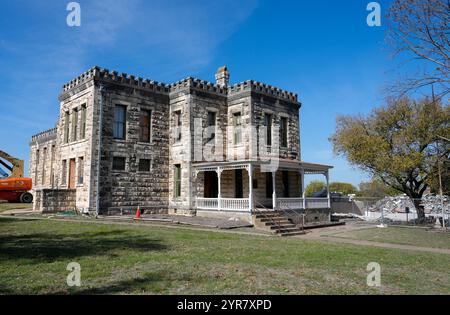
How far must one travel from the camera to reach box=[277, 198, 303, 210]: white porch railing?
19781 mm

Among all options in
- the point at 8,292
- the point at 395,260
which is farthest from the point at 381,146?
the point at 8,292

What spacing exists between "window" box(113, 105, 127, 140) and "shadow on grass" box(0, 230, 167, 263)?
9.79 meters

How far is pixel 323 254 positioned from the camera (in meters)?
10.0

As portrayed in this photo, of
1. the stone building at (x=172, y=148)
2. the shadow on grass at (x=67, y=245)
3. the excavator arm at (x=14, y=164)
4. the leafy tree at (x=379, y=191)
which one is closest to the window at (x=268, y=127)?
the stone building at (x=172, y=148)

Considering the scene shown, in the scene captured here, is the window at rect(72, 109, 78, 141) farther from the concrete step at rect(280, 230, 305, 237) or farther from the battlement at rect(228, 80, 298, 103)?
the concrete step at rect(280, 230, 305, 237)

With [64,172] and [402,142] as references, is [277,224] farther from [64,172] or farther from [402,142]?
[64,172]

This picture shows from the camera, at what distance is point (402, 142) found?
2420 cm

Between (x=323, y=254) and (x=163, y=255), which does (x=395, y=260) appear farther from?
(x=163, y=255)

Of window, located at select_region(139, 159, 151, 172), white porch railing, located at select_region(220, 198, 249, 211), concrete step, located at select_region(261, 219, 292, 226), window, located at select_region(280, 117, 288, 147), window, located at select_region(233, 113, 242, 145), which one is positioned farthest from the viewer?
window, located at select_region(280, 117, 288, 147)

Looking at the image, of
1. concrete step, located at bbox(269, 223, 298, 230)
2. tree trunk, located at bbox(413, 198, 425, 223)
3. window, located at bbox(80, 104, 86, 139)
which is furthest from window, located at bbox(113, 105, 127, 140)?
tree trunk, located at bbox(413, 198, 425, 223)

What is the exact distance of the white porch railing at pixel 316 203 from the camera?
70.2ft

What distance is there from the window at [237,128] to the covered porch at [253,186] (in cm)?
202

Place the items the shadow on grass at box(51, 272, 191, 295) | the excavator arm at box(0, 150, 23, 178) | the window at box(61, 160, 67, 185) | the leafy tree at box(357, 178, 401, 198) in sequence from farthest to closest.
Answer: the leafy tree at box(357, 178, 401, 198) → the excavator arm at box(0, 150, 23, 178) → the window at box(61, 160, 67, 185) → the shadow on grass at box(51, 272, 191, 295)
